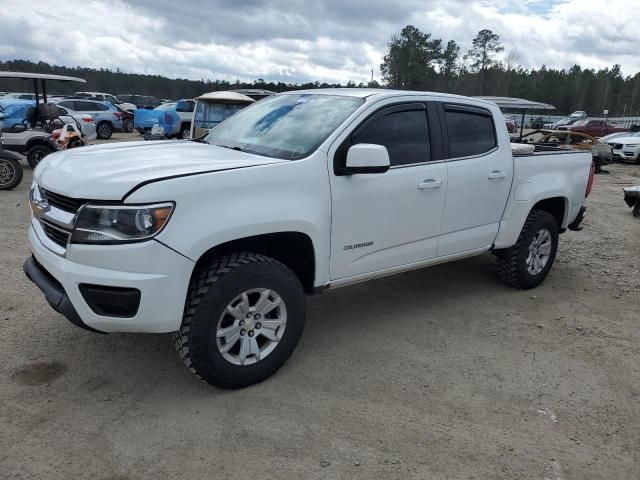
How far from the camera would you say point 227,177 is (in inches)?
118

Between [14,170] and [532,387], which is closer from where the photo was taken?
[532,387]

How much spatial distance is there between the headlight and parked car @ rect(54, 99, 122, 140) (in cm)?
2060

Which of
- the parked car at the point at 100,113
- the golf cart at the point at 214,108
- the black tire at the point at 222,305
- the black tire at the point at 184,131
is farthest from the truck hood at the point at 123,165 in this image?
the black tire at the point at 184,131

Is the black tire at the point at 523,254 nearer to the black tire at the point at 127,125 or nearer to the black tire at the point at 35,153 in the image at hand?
the black tire at the point at 35,153

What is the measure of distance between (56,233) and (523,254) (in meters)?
4.06

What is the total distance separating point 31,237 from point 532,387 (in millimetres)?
3405

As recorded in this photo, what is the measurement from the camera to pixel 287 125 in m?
3.89

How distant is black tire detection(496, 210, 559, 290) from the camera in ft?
16.6

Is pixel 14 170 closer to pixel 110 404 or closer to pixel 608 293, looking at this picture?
pixel 110 404

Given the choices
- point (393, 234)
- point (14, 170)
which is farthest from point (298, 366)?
point (14, 170)

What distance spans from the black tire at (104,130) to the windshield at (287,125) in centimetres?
1933

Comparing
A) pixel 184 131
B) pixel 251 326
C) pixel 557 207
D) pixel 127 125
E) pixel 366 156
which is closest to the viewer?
pixel 251 326

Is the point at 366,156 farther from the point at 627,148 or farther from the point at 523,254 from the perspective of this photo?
the point at 627,148

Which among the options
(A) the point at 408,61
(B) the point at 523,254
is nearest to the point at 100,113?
(B) the point at 523,254
